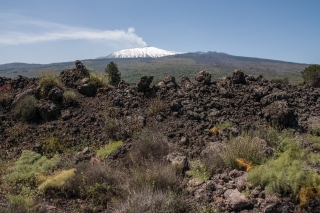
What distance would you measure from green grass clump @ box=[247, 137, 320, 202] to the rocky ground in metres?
1.00

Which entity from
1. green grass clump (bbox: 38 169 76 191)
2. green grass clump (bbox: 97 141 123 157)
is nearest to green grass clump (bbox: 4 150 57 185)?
green grass clump (bbox: 38 169 76 191)

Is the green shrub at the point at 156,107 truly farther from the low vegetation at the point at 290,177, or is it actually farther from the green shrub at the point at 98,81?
the low vegetation at the point at 290,177

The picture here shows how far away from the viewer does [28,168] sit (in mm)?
5430

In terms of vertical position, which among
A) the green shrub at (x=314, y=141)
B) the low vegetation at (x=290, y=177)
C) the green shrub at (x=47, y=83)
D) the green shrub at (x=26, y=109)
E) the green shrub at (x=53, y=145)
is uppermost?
the green shrub at (x=47, y=83)

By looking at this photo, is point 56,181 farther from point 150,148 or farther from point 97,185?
point 150,148

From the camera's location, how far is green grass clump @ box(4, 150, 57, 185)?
509 centimetres

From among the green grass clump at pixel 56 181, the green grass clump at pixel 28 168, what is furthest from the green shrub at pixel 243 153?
the green grass clump at pixel 28 168

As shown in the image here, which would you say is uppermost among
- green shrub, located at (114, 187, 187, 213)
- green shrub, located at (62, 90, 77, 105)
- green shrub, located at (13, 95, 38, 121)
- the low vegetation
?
green shrub, located at (62, 90, 77, 105)

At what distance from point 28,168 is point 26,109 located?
363cm

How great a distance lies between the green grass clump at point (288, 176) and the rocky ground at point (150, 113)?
100 cm

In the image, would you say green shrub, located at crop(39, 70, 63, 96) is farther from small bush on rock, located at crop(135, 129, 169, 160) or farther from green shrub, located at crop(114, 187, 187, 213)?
green shrub, located at crop(114, 187, 187, 213)

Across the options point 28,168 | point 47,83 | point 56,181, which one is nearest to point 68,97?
point 47,83

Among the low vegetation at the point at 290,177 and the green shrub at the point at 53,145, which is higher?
the low vegetation at the point at 290,177

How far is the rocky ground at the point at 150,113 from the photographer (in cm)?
719
